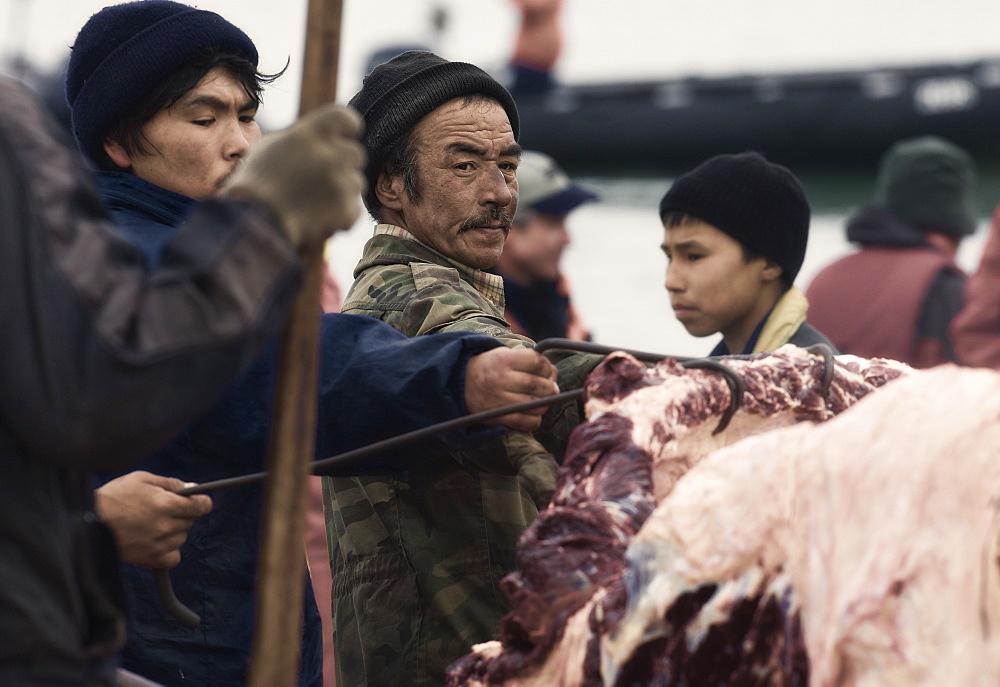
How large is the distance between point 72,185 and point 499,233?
3.50ft

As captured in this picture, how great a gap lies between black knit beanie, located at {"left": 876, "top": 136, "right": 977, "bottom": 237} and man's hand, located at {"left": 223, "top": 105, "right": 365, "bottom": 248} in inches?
122

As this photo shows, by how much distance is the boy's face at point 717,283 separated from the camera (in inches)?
105

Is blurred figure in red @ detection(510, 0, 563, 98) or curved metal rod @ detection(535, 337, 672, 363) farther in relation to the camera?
blurred figure in red @ detection(510, 0, 563, 98)

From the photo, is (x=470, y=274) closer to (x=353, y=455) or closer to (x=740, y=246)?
(x=353, y=455)

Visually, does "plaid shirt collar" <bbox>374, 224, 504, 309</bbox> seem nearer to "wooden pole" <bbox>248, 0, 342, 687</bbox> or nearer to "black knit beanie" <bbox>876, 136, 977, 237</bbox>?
"wooden pole" <bbox>248, 0, 342, 687</bbox>

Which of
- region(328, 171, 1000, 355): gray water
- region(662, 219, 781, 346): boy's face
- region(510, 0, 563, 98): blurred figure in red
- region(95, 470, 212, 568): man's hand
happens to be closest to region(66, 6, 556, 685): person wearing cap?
region(95, 470, 212, 568): man's hand

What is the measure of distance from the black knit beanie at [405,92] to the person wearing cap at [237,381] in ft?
0.69

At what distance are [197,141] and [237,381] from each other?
0.38m

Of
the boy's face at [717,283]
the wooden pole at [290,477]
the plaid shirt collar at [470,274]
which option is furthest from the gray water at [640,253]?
the wooden pole at [290,477]

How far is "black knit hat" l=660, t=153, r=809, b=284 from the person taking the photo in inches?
105

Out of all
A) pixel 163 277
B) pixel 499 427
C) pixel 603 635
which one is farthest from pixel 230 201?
pixel 499 427

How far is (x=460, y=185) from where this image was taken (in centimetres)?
A: 200

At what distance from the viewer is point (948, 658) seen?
1.00 meters

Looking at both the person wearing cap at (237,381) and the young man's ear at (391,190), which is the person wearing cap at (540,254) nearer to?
the young man's ear at (391,190)
